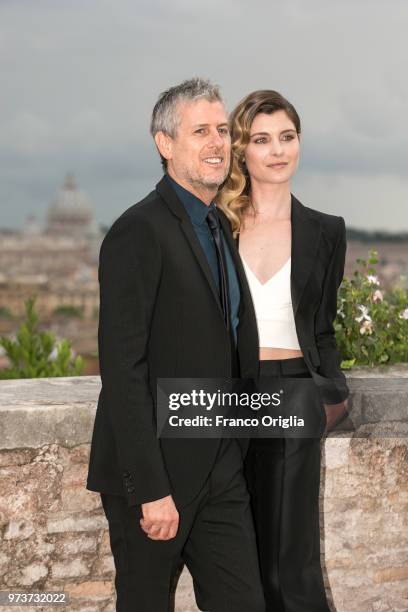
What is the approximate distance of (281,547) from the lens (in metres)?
2.55

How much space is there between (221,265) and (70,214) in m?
107

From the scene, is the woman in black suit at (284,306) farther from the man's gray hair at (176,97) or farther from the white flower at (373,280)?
the white flower at (373,280)

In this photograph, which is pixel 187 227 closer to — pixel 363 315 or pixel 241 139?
pixel 241 139

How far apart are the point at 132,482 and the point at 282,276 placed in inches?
32.2

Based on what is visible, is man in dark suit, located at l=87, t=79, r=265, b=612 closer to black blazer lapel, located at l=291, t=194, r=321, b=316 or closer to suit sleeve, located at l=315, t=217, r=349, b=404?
black blazer lapel, located at l=291, t=194, r=321, b=316

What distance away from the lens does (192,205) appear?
221 centimetres

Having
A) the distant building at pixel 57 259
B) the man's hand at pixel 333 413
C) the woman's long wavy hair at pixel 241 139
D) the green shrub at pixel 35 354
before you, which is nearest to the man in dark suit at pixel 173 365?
the woman's long wavy hair at pixel 241 139

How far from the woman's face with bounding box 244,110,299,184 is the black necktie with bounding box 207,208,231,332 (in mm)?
391

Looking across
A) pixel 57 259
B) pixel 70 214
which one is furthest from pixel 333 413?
pixel 70 214

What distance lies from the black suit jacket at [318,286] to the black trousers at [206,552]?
502mm

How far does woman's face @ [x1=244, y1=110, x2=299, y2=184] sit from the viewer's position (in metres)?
2.59

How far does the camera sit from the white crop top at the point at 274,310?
2.48m

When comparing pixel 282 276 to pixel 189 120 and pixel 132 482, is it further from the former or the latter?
pixel 132 482

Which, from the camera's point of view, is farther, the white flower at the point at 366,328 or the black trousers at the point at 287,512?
the white flower at the point at 366,328
